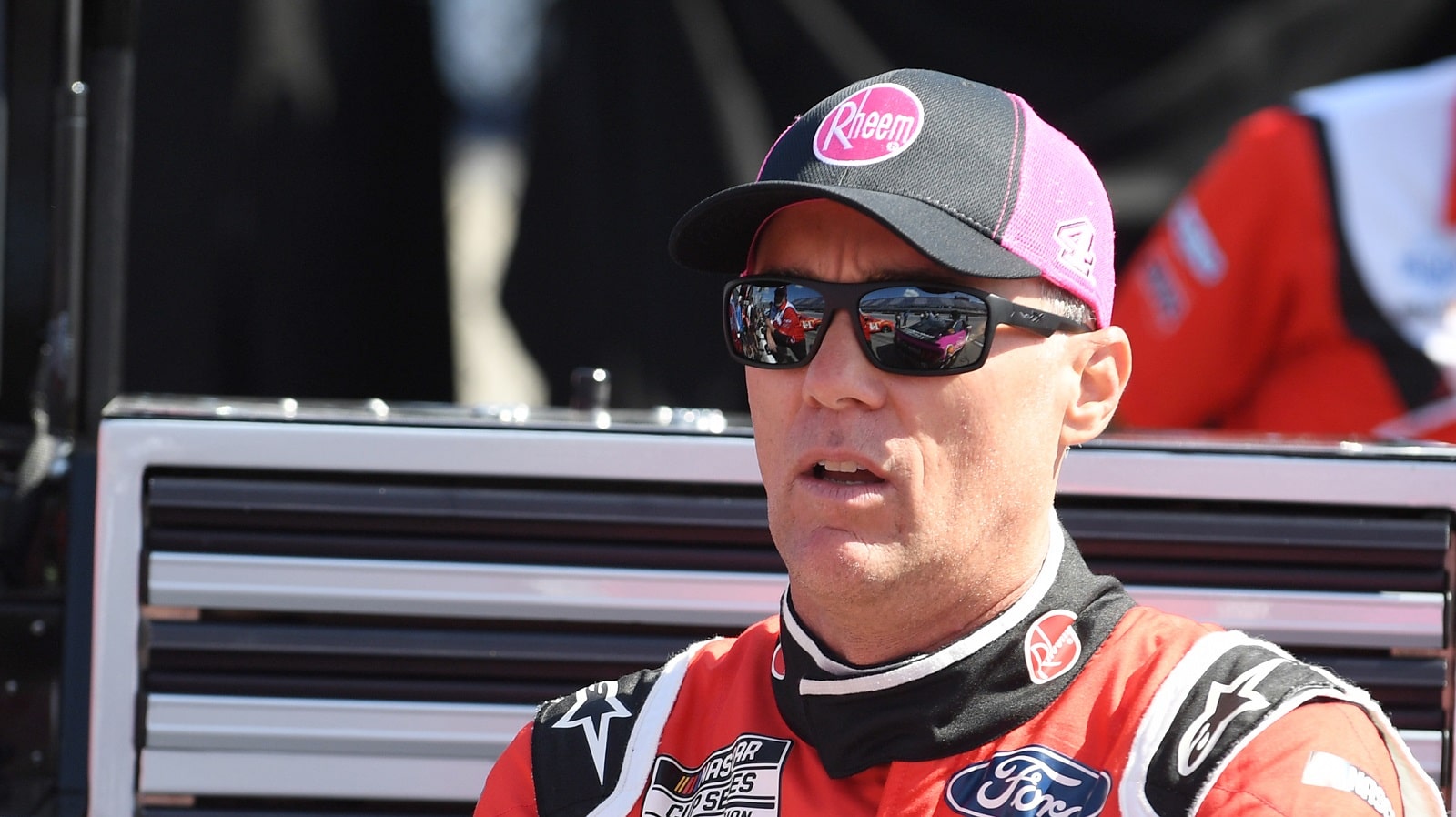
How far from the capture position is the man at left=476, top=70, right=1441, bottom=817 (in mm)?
1453

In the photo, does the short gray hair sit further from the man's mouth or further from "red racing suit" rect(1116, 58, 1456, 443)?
"red racing suit" rect(1116, 58, 1456, 443)

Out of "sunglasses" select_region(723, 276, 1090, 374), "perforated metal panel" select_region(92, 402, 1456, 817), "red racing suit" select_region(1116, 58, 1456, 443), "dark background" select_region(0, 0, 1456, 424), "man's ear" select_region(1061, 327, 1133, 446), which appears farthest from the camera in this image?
"dark background" select_region(0, 0, 1456, 424)

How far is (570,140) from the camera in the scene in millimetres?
3416

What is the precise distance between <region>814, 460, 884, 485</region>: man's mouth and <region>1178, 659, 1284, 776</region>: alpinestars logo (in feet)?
1.19

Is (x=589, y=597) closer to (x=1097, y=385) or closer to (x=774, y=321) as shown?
(x=774, y=321)

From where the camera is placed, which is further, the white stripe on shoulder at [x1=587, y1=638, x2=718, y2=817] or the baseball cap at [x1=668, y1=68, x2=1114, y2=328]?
the white stripe on shoulder at [x1=587, y1=638, x2=718, y2=817]

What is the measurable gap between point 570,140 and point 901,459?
2.09 m

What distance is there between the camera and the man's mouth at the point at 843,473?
1.52 m

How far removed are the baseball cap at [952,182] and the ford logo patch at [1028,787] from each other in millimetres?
454

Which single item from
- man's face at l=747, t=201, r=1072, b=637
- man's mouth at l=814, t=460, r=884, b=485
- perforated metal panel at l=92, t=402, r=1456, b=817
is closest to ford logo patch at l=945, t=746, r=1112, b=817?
man's face at l=747, t=201, r=1072, b=637

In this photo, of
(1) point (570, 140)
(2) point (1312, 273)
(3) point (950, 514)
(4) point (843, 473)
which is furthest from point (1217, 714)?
(1) point (570, 140)

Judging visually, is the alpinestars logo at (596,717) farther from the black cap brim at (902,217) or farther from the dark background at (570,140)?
the dark background at (570,140)

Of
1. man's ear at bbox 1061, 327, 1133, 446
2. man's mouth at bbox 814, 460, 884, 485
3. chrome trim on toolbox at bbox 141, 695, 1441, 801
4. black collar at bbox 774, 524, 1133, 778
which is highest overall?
man's ear at bbox 1061, 327, 1133, 446

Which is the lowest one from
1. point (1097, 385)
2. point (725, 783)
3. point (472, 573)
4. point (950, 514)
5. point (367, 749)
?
point (367, 749)
